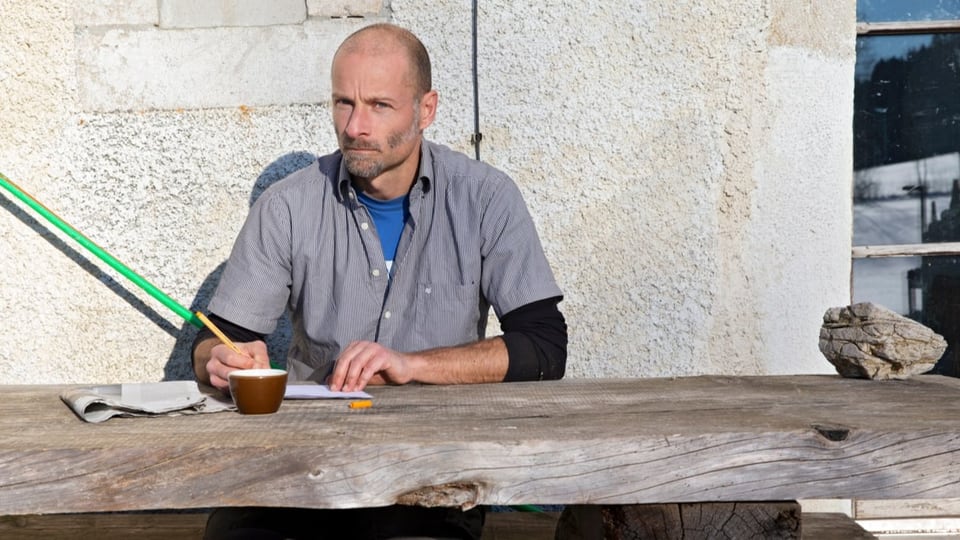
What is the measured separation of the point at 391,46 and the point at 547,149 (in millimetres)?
647

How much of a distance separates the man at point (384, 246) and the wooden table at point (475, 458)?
73 cm

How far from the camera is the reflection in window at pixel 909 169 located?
3.10m

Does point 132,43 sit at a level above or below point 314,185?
above

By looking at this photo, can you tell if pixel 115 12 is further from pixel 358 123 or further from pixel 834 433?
pixel 834 433

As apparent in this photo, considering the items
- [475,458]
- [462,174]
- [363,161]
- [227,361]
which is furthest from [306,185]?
[475,458]

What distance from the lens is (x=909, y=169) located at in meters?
3.11

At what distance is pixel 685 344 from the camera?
9.81 ft

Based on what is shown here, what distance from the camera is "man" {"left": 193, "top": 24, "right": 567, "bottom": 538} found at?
2430 millimetres

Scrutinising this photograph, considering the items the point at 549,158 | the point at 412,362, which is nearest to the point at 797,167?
the point at 549,158

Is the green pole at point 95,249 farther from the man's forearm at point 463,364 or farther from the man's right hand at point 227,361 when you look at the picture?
the man's forearm at point 463,364

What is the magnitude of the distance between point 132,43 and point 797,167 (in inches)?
76.5

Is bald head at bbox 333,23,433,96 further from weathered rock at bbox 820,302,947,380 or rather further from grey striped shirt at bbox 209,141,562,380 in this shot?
weathered rock at bbox 820,302,947,380

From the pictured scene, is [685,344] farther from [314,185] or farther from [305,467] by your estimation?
[305,467]

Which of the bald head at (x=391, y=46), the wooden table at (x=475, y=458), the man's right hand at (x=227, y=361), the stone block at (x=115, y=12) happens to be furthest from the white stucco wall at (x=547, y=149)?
the wooden table at (x=475, y=458)
